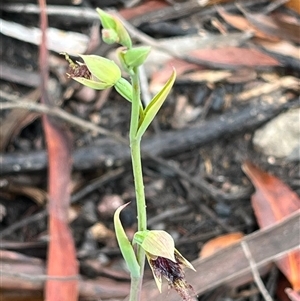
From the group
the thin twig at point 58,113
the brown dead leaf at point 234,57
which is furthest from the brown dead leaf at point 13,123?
the brown dead leaf at point 234,57

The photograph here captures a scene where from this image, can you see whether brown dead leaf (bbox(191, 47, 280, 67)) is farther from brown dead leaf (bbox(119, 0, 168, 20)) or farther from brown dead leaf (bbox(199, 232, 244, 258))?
brown dead leaf (bbox(199, 232, 244, 258))

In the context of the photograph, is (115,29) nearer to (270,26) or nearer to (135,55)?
(135,55)

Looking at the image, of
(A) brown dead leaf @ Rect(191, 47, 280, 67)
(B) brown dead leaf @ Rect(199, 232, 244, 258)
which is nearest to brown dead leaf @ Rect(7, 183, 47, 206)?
(B) brown dead leaf @ Rect(199, 232, 244, 258)

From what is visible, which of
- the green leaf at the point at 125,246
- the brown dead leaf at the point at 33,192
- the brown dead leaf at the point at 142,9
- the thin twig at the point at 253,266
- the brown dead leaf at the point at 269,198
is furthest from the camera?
the brown dead leaf at the point at 142,9

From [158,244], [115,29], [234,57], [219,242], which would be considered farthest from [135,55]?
[234,57]

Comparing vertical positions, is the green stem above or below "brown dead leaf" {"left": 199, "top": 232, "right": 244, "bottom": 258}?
above

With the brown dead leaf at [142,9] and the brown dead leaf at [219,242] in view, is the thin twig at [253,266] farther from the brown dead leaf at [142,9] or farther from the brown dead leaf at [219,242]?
the brown dead leaf at [142,9]
